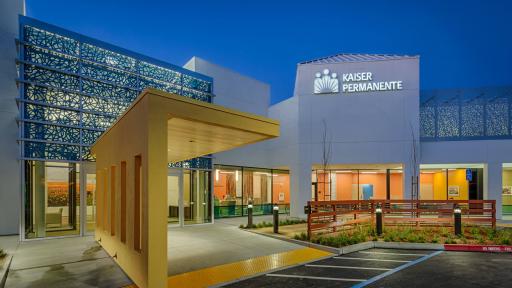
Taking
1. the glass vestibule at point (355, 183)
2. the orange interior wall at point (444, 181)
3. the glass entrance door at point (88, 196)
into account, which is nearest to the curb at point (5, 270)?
the glass entrance door at point (88, 196)

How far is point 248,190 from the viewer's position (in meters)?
22.3

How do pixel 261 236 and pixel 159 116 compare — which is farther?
pixel 261 236

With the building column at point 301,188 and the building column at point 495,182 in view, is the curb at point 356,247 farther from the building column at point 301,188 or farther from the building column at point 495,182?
the building column at point 495,182

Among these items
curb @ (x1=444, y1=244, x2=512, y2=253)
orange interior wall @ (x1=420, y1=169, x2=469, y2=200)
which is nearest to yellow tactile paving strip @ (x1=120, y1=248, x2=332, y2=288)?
curb @ (x1=444, y1=244, x2=512, y2=253)

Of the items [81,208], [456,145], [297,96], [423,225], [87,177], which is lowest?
[423,225]

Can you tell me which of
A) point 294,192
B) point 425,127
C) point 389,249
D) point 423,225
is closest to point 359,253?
point 389,249

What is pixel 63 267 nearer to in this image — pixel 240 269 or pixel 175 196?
pixel 240 269

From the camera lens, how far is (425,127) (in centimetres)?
2009

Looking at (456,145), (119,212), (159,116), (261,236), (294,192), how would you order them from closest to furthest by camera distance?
1. (159,116)
2. (119,212)
3. (261,236)
4. (456,145)
5. (294,192)

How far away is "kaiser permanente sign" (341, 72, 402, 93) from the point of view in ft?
64.8

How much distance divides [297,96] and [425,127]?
7794 millimetres

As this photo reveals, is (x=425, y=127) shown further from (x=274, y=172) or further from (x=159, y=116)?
(x=159, y=116)

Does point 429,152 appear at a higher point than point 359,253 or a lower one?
higher

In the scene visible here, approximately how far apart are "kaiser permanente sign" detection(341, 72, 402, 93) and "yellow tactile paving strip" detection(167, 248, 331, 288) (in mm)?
12144
